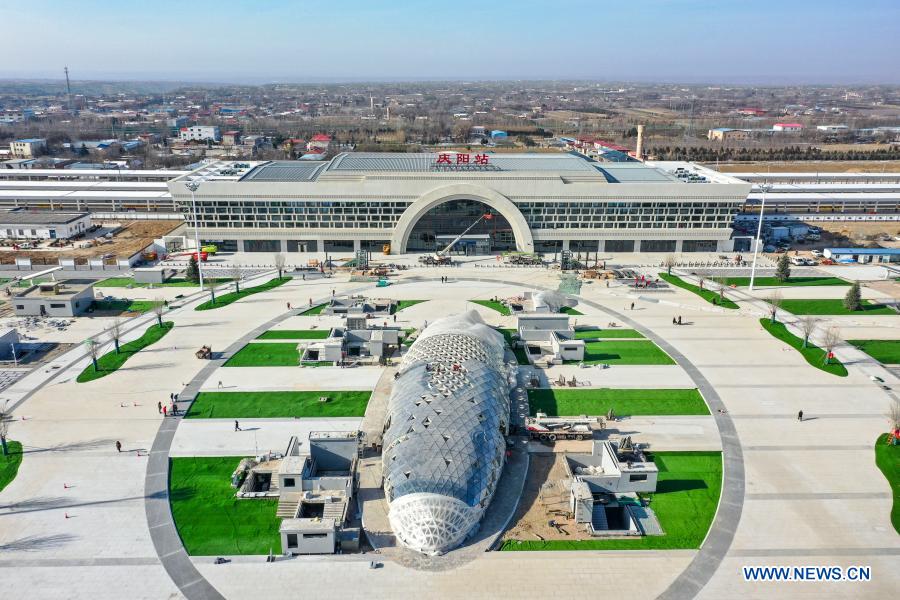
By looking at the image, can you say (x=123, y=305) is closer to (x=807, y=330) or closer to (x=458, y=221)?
(x=458, y=221)

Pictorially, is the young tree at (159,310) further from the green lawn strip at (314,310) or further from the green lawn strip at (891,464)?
the green lawn strip at (891,464)

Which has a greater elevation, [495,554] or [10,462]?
[10,462]

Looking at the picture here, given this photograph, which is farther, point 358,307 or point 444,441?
point 358,307

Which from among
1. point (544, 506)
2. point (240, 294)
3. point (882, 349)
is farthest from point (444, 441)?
point (882, 349)

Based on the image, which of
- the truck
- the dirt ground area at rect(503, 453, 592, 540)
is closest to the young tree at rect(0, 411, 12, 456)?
the dirt ground area at rect(503, 453, 592, 540)

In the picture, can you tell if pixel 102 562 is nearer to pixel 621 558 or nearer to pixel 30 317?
pixel 621 558

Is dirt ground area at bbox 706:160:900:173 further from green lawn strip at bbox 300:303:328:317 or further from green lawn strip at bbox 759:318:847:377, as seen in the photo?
green lawn strip at bbox 300:303:328:317

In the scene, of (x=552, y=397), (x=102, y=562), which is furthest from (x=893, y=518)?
(x=102, y=562)
